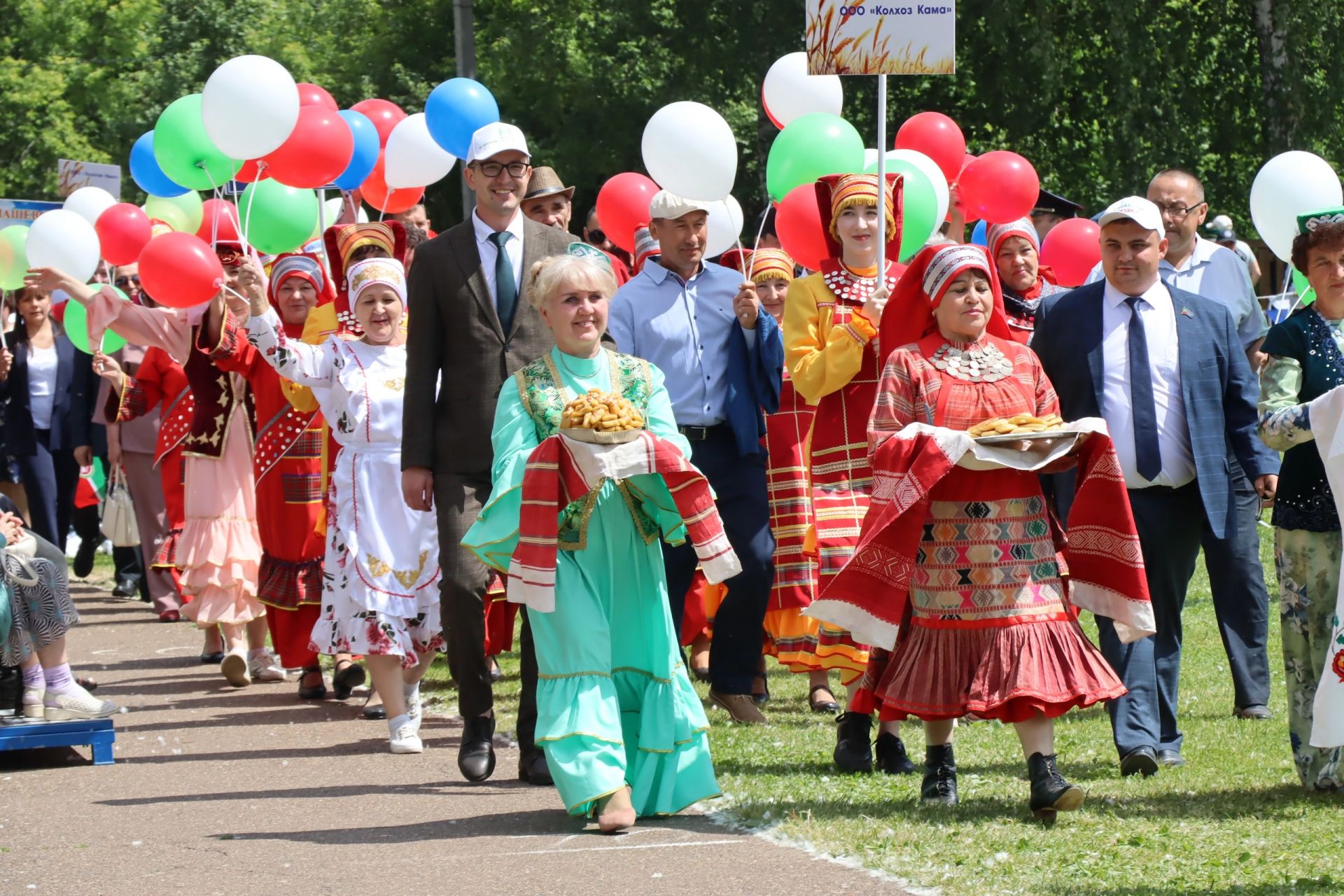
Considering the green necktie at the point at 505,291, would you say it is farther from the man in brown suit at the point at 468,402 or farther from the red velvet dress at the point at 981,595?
the red velvet dress at the point at 981,595

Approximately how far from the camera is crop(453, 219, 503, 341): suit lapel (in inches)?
290

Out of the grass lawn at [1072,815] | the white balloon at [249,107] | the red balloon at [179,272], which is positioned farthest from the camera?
the white balloon at [249,107]

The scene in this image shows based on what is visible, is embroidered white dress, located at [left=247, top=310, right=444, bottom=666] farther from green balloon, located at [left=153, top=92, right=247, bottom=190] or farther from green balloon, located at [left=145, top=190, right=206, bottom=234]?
green balloon, located at [left=145, top=190, right=206, bottom=234]

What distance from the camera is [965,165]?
11234mm

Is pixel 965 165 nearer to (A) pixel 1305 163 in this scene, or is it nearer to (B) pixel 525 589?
(A) pixel 1305 163

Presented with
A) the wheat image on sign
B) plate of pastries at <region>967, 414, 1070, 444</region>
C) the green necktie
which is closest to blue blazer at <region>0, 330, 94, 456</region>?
the green necktie

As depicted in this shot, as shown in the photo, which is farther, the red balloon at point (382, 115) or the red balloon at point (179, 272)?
the red balloon at point (382, 115)

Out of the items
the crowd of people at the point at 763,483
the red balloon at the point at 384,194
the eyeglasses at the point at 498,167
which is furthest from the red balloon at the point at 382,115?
the eyeglasses at the point at 498,167

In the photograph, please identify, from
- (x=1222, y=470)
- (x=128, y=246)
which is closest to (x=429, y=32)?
(x=128, y=246)

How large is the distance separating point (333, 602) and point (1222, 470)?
3.90 m

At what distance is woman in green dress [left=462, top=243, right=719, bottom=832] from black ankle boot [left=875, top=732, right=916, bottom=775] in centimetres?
102

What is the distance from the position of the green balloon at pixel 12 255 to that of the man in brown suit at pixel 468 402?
582 cm

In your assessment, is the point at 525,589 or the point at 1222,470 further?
the point at 1222,470

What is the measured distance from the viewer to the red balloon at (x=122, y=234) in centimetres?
1157
